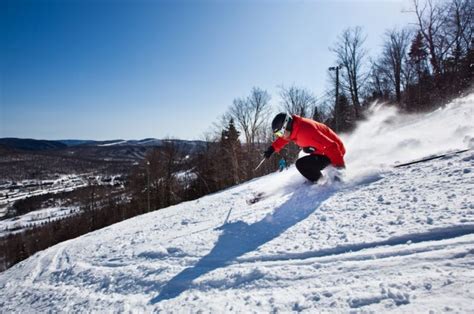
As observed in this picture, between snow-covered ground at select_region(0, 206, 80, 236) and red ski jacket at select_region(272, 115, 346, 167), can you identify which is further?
snow-covered ground at select_region(0, 206, 80, 236)

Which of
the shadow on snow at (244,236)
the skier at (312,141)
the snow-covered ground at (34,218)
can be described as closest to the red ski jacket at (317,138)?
the skier at (312,141)

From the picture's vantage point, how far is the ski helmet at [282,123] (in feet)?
16.0

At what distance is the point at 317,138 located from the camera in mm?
4750

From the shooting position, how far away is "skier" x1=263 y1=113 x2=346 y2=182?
4781 mm

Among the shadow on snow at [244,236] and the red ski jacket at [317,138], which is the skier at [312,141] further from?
the shadow on snow at [244,236]

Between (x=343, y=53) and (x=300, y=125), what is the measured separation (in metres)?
27.2

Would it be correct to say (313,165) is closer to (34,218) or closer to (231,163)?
(231,163)

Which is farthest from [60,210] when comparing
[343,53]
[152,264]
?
[152,264]

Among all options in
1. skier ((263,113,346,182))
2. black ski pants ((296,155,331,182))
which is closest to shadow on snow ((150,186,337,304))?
black ski pants ((296,155,331,182))

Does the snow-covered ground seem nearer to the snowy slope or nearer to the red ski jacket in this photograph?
the snowy slope

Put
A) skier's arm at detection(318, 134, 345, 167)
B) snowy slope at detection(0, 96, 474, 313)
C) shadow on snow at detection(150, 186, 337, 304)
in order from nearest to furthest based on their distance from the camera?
1. snowy slope at detection(0, 96, 474, 313)
2. shadow on snow at detection(150, 186, 337, 304)
3. skier's arm at detection(318, 134, 345, 167)

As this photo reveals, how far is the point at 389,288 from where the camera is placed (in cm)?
192

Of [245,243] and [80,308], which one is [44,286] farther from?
[245,243]

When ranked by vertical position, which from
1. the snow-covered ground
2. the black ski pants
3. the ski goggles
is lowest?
the snow-covered ground
